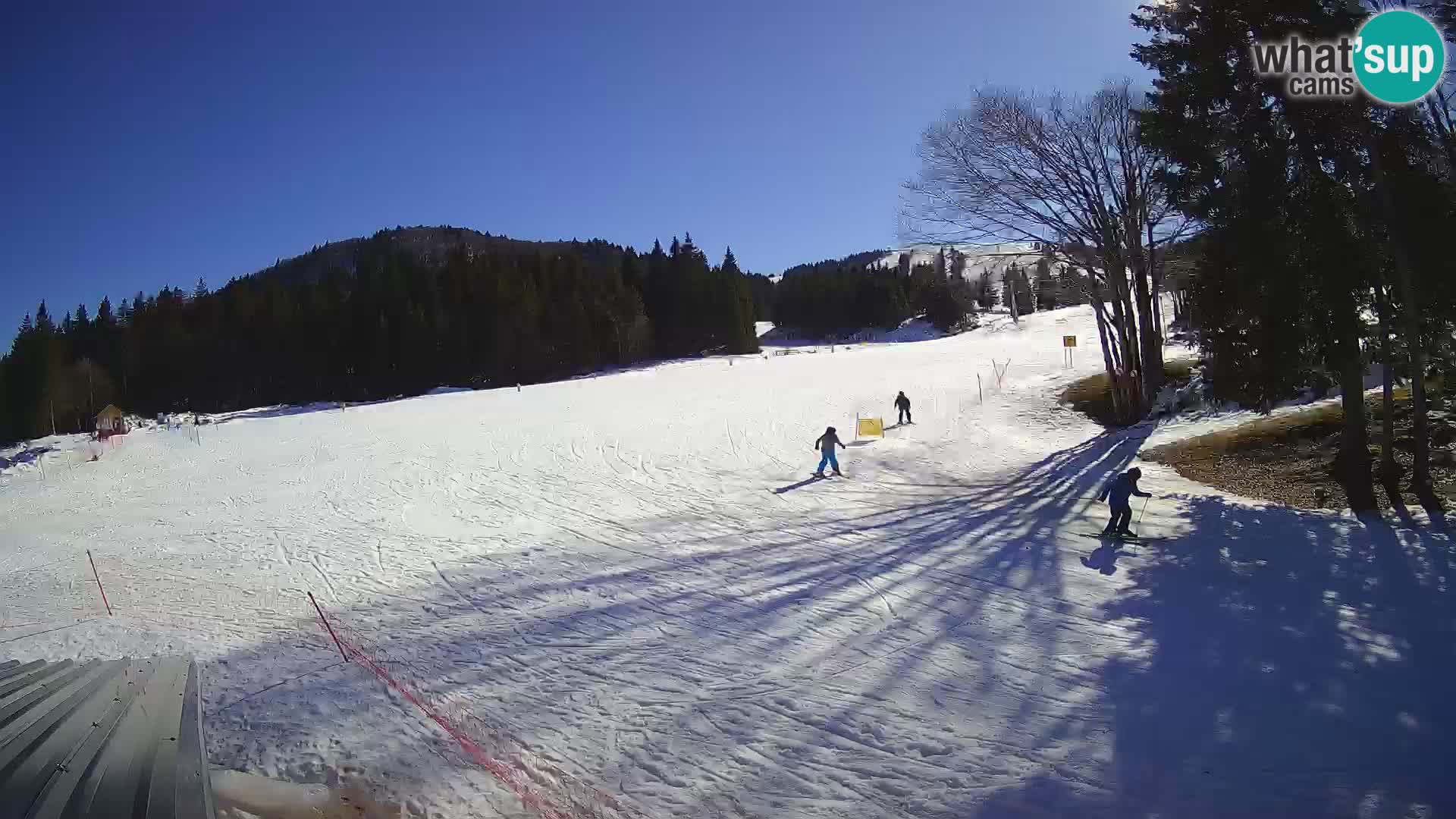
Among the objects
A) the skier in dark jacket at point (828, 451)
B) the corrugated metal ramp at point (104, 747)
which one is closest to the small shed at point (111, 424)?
the skier in dark jacket at point (828, 451)

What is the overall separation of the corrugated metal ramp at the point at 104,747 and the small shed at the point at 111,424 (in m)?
31.2

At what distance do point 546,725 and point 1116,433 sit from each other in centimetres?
1917

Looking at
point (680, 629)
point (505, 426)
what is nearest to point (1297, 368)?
point (680, 629)

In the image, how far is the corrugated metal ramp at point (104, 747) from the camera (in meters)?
3.84

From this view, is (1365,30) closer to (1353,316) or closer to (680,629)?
(1353,316)

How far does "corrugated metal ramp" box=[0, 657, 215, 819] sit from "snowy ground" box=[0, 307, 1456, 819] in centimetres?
106

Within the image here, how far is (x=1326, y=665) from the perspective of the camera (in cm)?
669

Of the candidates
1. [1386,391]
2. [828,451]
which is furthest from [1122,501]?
[828,451]

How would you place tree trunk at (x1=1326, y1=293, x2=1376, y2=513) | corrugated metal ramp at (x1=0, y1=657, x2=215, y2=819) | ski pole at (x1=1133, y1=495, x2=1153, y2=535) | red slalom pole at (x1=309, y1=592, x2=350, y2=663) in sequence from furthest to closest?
ski pole at (x1=1133, y1=495, x2=1153, y2=535)
tree trunk at (x1=1326, y1=293, x2=1376, y2=513)
red slalom pole at (x1=309, y1=592, x2=350, y2=663)
corrugated metal ramp at (x1=0, y1=657, x2=215, y2=819)

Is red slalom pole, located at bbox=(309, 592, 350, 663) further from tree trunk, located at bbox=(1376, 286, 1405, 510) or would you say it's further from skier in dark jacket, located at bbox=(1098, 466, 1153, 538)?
tree trunk, located at bbox=(1376, 286, 1405, 510)

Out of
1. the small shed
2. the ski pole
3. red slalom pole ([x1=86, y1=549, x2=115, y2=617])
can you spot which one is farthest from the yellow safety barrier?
the small shed

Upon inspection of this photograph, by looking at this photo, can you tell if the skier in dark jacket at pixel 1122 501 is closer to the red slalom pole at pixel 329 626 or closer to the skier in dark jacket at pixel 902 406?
the red slalom pole at pixel 329 626

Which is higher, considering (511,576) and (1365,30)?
(1365,30)

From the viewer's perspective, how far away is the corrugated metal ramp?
384 cm
